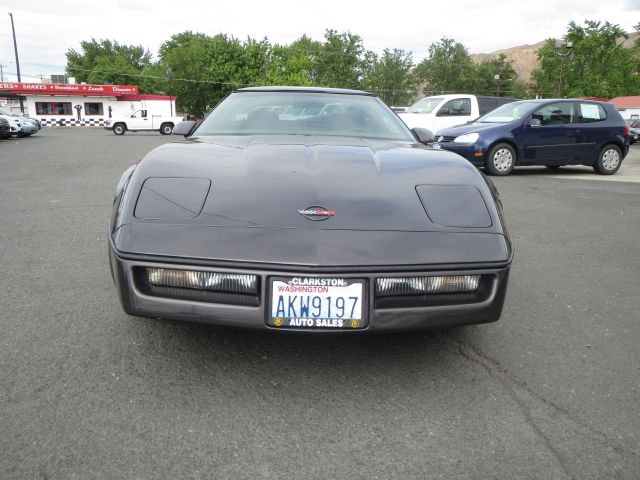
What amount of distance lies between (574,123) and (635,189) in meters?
2.04

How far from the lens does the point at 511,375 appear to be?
229cm

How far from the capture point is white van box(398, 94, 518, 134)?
14367 mm

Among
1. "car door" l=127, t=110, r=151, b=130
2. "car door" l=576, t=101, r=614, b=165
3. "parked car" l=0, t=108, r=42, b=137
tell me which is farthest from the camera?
"car door" l=127, t=110, r=151, b=130

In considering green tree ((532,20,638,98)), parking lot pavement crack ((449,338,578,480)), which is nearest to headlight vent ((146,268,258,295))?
parking lot pavement crack ((449,338,578,480))

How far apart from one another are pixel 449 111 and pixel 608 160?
4.99m

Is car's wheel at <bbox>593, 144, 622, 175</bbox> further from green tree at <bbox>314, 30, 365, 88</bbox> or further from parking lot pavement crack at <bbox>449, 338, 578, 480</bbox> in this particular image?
green tree at <bbox>314, 30, 365, 88</bbox>

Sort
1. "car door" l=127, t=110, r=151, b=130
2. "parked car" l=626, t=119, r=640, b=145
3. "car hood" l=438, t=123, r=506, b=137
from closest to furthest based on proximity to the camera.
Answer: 1. "car hood" l=438, t=123, r=506, b=137
2. "parked car" l=626, t=119, r=640, b=145
3. "car door" l=127, t=110, r=151, b=130

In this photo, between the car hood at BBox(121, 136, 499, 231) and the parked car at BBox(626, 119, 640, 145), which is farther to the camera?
Answer: the parked car at BBox(626, 119, 640, 145)

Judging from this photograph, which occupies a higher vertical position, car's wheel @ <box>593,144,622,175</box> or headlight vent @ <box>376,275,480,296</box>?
headlight vent @ <box>376,275,480,296</box>

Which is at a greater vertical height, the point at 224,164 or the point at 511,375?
the point at 224,164

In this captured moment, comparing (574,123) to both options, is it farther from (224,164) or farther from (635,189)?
(224,164)

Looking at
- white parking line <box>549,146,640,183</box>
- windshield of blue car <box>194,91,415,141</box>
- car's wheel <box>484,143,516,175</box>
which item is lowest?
white parking line <box>549,146,640,183</box>

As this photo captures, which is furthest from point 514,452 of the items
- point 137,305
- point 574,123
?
point 574,123

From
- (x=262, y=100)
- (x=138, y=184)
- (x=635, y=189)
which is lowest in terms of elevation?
(x=635, y=189)
